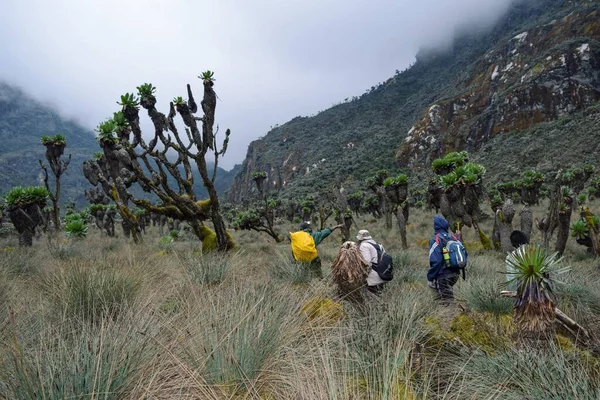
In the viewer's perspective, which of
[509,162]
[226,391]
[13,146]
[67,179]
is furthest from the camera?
[13,146]

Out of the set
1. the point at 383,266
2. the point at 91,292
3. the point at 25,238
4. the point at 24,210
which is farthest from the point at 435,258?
the point at 24,210

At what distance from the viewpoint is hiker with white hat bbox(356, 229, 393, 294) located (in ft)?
17.6

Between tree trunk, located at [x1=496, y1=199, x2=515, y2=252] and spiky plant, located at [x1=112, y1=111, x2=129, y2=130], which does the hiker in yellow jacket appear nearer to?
tree trunk, located at [x1=496, y1=199, x2=515, y2=252]

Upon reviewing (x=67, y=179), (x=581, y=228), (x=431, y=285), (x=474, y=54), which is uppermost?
(x=474, y=54)

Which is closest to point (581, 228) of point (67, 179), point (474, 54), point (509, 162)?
point (509, 162)

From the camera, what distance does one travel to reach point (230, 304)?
140 inches

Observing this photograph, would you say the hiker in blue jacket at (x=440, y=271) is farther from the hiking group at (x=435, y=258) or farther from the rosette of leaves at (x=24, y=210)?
the rosette of leaves at (x=24, y=210)

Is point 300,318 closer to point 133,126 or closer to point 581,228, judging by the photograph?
point 133,126

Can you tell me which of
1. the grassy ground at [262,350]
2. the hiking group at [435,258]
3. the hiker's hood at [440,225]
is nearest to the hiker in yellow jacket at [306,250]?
the hiking group at [435,258]

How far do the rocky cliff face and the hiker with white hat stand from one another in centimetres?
7790

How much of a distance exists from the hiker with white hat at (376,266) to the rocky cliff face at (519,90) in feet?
256

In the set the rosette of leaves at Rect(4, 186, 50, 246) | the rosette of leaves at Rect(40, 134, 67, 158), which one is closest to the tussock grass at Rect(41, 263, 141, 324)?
the rosette of leaves at Rect(4, 186, 50, 246)

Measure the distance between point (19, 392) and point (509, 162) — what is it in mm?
60374

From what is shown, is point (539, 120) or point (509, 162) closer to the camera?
point (509, 162)
